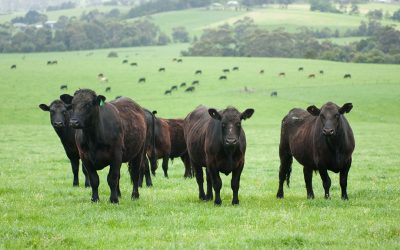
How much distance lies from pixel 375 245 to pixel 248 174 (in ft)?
41.6

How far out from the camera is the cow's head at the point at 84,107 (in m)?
12.5

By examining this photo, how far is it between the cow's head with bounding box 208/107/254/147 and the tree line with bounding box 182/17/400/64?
320 ft

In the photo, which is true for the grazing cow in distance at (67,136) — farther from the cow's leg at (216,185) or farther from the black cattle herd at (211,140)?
the cow's leg at (216,185)

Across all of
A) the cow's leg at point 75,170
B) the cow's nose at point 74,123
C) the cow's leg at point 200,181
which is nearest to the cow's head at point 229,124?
the cow's leg at point 200,181

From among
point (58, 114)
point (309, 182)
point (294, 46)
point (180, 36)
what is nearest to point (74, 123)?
point (58, 114)

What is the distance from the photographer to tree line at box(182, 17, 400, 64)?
11288cm

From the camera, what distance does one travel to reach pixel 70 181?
18.1 meters

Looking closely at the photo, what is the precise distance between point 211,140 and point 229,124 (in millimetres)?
692

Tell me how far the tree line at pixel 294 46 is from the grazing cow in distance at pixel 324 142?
95.5 metres

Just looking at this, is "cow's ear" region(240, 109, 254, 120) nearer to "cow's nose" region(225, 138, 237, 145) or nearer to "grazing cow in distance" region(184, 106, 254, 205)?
"grazing cow in distance" region(184, 106, 254, 205)

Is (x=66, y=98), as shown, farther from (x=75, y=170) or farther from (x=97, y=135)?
(x=75, y=170)

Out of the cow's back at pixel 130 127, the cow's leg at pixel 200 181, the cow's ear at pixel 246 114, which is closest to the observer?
the cow's ear at pixel 246 114

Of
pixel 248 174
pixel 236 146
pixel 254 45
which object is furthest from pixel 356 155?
pixel 254 45

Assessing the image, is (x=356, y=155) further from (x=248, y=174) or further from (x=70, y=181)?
(x=70, y=181)
